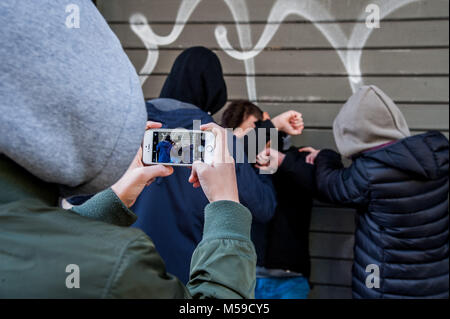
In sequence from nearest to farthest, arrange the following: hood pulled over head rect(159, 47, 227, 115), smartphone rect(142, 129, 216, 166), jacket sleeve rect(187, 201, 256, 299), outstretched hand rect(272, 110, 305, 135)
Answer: jacket sleeve rect(187, 201, 256, 299), smartphone rect(142, 129, 216, 166), hood pulled over head rect(159, 47, 227, 115), outstretched hand rect(272, 110, 305, 135)

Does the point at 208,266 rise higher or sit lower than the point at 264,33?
lower

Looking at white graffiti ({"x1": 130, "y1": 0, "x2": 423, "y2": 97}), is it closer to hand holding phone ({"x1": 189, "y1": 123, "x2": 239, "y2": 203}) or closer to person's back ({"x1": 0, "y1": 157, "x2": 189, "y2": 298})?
hand holding phone ({"x1": 189, "y1": 123, "x2": 239, "y2": 203})

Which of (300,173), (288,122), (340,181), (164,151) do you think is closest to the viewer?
(164,151)

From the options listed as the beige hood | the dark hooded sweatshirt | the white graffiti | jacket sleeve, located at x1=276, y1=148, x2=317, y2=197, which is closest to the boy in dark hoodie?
jacket sleeve, located at x1=276, y1=148, x2=317, y2=197

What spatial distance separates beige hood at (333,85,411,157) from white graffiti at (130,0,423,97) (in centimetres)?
47

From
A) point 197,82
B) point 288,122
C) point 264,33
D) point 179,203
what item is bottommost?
point 179,203

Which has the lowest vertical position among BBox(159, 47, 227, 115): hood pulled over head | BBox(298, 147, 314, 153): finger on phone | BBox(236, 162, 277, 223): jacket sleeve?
BBox(298, 147, 314, 153): finger on phone

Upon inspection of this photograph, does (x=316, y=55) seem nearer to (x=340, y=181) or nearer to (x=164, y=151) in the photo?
(x=340, y=181)

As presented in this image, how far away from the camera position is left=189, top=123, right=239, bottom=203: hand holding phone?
0.88 meters

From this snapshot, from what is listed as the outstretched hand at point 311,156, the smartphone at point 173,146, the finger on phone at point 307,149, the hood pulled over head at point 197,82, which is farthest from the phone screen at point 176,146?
the finger on phone at point 307,149

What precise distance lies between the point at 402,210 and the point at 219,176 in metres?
1.28

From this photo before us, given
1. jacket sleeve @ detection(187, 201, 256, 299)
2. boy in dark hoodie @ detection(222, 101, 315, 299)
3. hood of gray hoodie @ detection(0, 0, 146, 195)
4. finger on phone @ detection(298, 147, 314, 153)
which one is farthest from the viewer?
finger on phone @ detection(298, 147, 314, 153)

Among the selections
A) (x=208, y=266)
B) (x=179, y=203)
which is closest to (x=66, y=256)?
(x=208, y=266)

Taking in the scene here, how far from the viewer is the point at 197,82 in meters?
1.80
